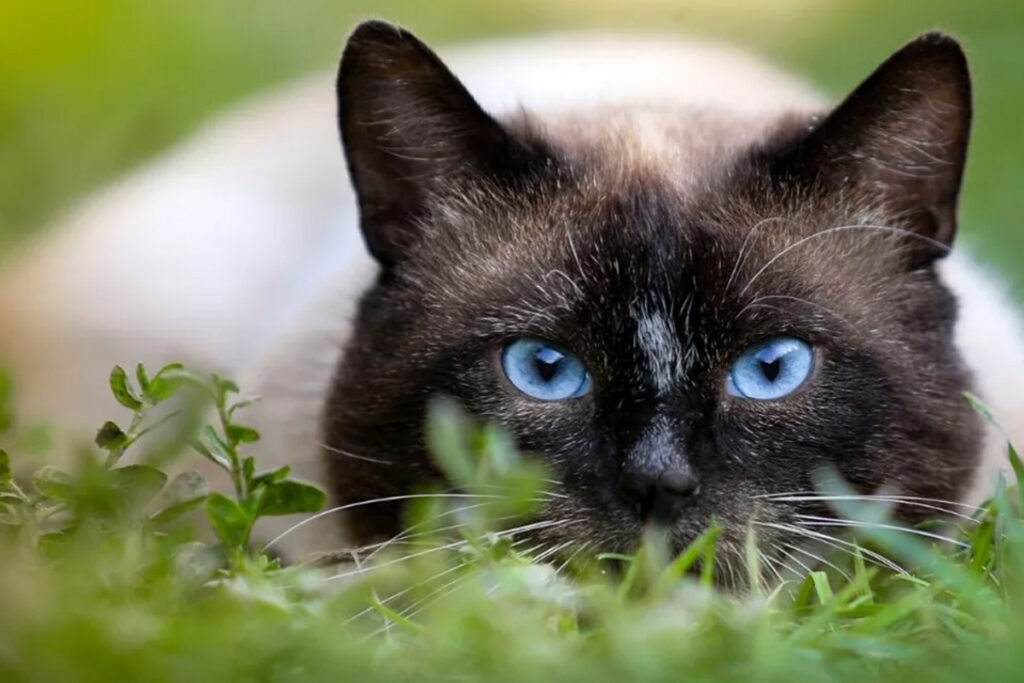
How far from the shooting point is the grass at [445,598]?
1.31 m

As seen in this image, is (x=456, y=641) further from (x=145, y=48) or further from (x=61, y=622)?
(x=145, y=48)

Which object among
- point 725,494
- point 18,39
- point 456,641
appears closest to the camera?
point 456,641

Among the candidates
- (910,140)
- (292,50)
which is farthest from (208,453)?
(292,50)

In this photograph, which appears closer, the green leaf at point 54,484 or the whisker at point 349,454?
the green leaf at point 54,484

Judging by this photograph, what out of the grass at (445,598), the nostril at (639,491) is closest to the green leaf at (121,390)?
the grass at (445,598)

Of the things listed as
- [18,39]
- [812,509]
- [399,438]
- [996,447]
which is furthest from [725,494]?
[18,39]

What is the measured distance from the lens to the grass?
1309mm

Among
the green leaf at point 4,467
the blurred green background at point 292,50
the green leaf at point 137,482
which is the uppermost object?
the blurred green background at point 292,50

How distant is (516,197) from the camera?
2258 mm

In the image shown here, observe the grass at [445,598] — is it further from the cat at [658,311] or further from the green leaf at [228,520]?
the cat at [658,311]

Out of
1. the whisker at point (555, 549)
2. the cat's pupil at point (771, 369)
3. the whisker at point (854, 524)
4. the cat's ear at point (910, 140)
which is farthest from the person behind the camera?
the cat's ear at point (910, 140)

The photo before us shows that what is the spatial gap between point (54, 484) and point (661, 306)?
35.8 inches

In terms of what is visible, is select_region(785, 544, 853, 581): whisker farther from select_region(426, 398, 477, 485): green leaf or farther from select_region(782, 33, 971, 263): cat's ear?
select_region(782, 33, 971, 263): cat's ear

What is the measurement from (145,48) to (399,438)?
218 centimetres
